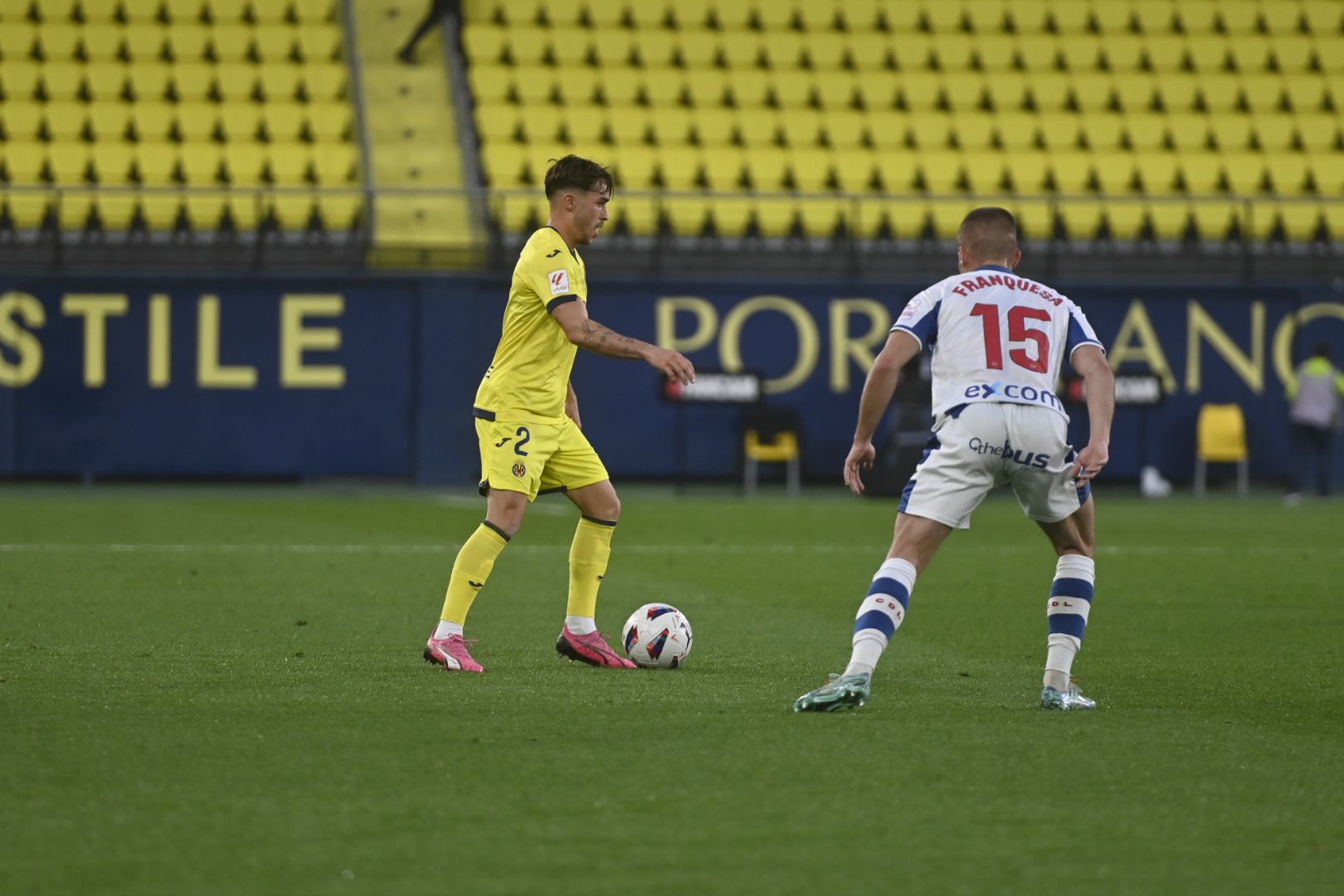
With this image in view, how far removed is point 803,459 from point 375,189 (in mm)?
5512

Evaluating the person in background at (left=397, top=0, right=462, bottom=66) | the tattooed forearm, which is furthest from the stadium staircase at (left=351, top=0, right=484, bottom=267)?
the tattooed forearm

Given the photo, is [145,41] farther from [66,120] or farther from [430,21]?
[430,21]

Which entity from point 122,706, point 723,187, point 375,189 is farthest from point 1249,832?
point 723,187

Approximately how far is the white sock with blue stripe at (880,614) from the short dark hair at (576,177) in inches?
79.2

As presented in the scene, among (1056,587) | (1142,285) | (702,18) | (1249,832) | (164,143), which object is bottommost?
(1249,832)

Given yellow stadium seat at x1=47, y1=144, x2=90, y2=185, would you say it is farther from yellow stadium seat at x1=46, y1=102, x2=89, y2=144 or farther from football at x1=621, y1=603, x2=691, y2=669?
football at x1=621, y1=603, x2=691, y2=669

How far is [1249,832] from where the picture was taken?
14.1 feet

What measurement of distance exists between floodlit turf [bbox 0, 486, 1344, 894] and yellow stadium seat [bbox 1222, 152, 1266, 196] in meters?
12.5

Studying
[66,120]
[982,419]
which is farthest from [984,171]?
[982,419]

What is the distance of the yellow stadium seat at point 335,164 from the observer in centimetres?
2100

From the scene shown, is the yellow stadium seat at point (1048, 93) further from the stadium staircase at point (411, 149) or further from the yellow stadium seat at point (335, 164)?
the yellow stadium seat at point (335, 164)

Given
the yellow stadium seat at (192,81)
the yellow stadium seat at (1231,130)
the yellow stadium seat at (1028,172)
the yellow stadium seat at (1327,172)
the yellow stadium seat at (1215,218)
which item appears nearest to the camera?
the yellow stadium seat at (1215,218)

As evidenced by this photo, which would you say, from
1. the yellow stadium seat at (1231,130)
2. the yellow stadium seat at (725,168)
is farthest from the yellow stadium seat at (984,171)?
the yellow stadium seat at (1231,130)

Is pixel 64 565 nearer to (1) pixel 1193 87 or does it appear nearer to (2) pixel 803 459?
(2) pixel 803 459
